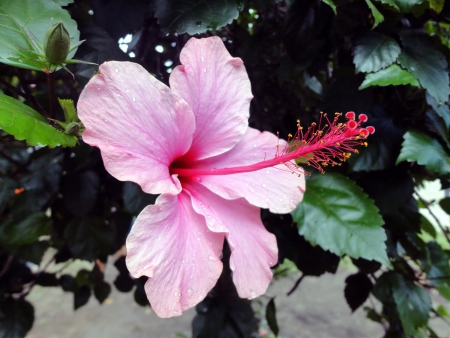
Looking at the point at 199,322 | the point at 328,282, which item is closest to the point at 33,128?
the point at 199,322

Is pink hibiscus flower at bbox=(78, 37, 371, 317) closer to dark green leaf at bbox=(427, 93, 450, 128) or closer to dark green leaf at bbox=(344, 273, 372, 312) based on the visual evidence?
dark green leaf at bbox=(427, 93, 450, 128)

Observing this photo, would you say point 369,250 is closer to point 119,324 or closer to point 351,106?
point 351,106

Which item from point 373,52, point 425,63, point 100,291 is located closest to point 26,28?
point 373,52

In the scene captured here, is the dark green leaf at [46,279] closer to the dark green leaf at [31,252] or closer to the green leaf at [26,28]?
the dark green leaf at [31,252]

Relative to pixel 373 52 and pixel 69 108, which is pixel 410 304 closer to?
pixel 373 52

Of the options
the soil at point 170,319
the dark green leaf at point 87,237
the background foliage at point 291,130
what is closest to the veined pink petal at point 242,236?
the background foliage at point 291,130

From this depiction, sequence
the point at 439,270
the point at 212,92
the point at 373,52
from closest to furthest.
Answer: the point at 212,92 → the point at 373,52 → the point at 439,270
